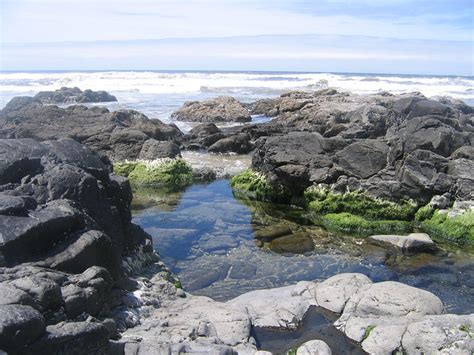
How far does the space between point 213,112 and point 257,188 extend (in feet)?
86.5

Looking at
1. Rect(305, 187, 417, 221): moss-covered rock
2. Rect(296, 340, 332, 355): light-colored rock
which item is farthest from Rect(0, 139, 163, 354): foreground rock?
Rect(305, 187, 417, 221): moss-covered rock

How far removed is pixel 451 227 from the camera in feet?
49.4

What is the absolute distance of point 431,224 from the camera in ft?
51.4

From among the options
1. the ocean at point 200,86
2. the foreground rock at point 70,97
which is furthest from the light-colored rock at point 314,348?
the foreground rock at point 70,97

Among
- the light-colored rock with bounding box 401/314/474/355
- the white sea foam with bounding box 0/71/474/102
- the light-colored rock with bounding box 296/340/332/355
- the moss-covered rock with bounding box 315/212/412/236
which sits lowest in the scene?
the moss-covered rock with bounding box 315/212/412/236

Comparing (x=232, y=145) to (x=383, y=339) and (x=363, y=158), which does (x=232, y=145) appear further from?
(x=383, y=339)

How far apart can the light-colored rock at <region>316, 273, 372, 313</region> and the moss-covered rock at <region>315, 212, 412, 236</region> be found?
16.3 feet

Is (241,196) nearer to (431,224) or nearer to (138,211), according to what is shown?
(138,211)

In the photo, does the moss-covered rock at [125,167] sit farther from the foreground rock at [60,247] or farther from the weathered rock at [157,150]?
the foreground rock at [60,247]

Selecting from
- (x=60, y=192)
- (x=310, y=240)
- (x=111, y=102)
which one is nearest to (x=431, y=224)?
(x=310, y=240)

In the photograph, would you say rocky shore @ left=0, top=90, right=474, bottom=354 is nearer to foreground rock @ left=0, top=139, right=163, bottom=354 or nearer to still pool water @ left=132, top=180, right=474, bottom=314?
foreground rock @ left=0, top=139, right=163, bottom=354

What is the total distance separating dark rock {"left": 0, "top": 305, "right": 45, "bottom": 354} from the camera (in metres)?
5.88

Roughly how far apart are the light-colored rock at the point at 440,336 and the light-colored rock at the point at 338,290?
66.1 inches

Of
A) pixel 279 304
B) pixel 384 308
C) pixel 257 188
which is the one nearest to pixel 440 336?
A: pixel 384 308
